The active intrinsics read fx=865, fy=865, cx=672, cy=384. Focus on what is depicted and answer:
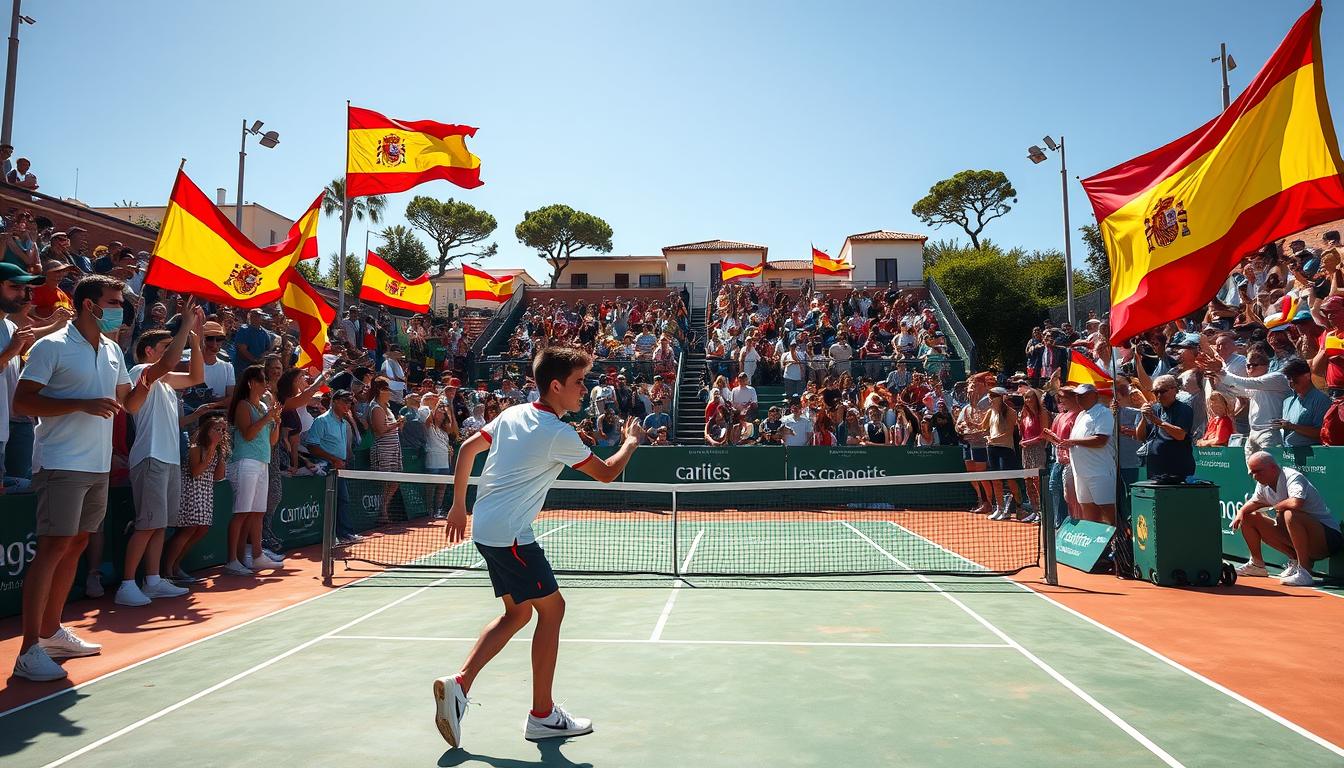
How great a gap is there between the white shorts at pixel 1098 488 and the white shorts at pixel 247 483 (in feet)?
31.0

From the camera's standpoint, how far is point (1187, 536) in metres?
8.78

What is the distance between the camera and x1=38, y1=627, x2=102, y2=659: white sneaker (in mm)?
5902

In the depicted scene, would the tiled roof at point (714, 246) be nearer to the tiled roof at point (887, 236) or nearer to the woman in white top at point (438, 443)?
the tiled roof at point (887, 236)

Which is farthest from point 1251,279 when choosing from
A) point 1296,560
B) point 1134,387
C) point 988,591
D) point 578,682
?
point 578,682

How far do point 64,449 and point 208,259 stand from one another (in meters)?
5.12

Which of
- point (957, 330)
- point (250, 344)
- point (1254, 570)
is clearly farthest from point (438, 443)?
point (957, 330)

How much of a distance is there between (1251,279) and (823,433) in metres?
9.00

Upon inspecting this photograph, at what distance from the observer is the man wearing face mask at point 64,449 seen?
5461 millimetres

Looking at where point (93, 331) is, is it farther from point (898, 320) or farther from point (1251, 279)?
point (898, 320)

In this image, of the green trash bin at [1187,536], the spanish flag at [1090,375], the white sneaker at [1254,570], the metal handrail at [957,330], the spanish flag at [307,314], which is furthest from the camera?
the metal handrail at [957,330]

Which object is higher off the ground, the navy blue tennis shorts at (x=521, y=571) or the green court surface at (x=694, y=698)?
the navy blue tennis shorts at (x=521, y=571)

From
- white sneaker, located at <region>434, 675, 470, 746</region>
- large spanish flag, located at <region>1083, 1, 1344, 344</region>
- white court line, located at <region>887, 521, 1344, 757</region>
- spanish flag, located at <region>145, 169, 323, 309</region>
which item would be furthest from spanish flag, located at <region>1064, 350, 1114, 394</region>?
spanish flag, located at <region>145, 169, 323, 309</region>

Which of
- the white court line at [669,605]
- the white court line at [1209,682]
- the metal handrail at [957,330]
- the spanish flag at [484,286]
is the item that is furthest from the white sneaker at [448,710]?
the spanish flag at [484,286]

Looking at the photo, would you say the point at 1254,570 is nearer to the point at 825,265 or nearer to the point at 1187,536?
the point at 1187,536
